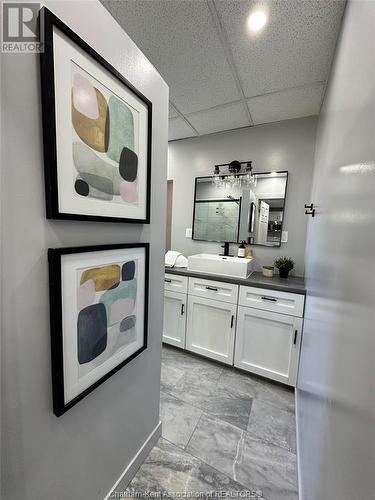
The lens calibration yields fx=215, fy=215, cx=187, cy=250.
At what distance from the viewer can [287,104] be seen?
1883 mm

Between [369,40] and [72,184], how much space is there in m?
0.97

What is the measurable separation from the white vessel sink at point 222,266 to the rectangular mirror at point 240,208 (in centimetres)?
36

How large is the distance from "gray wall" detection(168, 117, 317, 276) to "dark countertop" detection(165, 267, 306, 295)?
0.31m

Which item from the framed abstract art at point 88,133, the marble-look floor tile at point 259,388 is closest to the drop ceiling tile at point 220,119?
the framed abstract art at point 88,133

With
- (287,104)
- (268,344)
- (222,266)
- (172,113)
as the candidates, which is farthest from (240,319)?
(172,113)

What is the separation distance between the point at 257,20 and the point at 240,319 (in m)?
2.04

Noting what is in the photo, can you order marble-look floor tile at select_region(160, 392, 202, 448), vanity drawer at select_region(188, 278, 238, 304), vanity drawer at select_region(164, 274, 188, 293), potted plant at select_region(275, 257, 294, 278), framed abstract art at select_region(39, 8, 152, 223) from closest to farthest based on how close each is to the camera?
framed abstract art at select_region(39, 8, 152, 223) < marble-look floor tile at select_region(160, 392, 202, 448) < vanity drawer at select_region(188, 278, 238, 304) < potted plant at select_region(275, 257, 294, 278) < vanity drawer at select_region(164, 274, 188, 293)

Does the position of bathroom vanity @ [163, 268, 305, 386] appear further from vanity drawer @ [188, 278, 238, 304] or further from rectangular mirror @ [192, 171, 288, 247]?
rectangular mirror @ [192, 171, 288, 247]

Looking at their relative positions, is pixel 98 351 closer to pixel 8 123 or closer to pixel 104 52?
pixel 8 123

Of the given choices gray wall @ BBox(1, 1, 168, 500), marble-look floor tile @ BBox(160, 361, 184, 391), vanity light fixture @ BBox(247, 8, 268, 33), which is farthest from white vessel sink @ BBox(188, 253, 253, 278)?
vanity light fixture @ BBox(247, 8, 268, 33)

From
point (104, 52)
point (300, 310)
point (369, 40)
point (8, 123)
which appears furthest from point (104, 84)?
point (300, 310)

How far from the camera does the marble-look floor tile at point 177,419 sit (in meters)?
1.42

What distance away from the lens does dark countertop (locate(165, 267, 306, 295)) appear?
178 centimetres

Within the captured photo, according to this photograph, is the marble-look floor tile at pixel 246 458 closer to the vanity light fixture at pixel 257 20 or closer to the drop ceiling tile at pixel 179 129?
the vanity light fixture at pixel 257 20
